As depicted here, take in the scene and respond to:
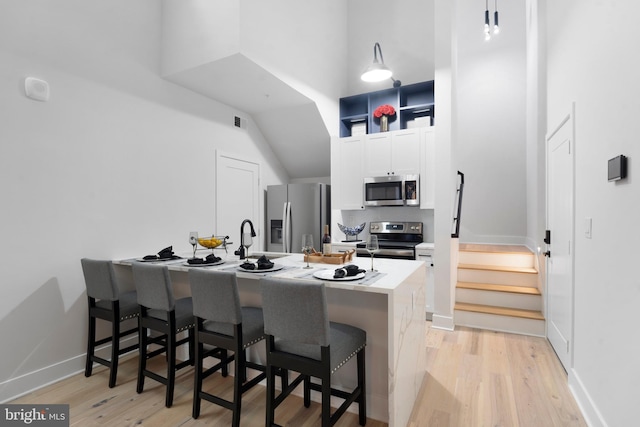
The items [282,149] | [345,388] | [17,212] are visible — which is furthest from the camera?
[282,149]

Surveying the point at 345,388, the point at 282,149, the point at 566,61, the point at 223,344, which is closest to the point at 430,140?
the point at 566,61

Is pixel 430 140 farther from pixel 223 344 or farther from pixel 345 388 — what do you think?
pixel 223 344

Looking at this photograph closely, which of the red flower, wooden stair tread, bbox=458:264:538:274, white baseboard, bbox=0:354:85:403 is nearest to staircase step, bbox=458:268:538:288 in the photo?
wooden stair tread, bbox=458:264:538:274

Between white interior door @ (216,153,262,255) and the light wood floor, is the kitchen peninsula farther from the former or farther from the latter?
white interior door @ (216,153,262,255)

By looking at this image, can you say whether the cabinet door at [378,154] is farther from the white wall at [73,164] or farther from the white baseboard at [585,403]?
the white baseboard at [585,403]

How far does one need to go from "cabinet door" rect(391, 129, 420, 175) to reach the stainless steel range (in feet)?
2.51

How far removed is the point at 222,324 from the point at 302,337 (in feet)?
2.22

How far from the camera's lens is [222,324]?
205cm

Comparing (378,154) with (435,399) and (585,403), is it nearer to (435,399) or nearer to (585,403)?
(435,399)

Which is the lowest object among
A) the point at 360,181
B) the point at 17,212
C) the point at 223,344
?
the point at 223,344

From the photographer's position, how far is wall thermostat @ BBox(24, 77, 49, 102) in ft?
8.06

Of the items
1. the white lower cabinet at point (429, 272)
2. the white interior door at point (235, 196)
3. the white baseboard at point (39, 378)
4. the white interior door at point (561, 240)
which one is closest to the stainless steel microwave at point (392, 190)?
the white lower cabinet at point (429, 272)

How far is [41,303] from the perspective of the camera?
100 inches

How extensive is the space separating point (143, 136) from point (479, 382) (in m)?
3.77
